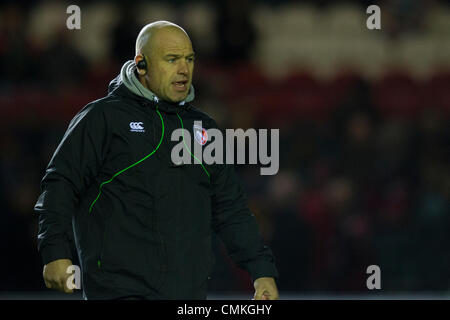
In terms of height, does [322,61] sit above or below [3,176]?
above

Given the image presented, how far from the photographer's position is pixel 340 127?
7.37 metres

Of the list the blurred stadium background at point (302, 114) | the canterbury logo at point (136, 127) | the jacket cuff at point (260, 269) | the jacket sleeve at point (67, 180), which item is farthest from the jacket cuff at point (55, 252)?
the blurred stadium background at point (302, 114)

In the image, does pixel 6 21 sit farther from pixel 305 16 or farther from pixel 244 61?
pixel 305 16

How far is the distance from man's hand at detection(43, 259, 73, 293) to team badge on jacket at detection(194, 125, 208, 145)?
0.74 m

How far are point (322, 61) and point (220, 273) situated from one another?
4.01 meters

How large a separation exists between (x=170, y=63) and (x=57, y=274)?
0.94 m

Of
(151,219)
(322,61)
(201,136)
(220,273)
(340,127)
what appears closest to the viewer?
(151,219)

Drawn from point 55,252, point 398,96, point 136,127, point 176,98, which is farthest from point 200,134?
point 398,96

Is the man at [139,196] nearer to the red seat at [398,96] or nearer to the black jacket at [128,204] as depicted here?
the black jacket at [128,204]

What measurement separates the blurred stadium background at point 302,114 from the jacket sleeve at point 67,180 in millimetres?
2899

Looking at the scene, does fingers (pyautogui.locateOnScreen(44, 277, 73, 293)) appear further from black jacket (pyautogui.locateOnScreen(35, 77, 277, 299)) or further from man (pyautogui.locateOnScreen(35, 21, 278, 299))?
black jacket (pyautogui.locateOnScreen(35, 77, 277, 299))

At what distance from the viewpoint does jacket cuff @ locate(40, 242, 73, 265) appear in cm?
296

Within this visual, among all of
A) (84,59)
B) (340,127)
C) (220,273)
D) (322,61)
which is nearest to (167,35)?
(220,273)

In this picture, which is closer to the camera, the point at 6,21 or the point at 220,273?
the point at 220,273
